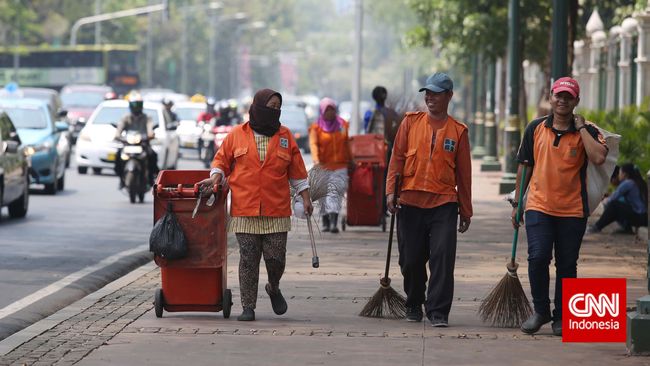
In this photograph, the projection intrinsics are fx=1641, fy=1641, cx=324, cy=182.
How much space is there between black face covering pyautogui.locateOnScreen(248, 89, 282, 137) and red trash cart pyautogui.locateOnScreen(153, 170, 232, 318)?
500 millimetres

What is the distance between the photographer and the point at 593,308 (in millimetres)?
8938

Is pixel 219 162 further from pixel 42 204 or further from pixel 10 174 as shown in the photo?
pixel 42 204

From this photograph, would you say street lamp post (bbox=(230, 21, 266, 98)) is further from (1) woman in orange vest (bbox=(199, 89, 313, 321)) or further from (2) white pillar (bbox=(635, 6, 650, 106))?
(1) woman in orange vest (bbox=(199, 89, 313, 321))

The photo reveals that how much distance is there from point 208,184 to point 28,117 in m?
18.2

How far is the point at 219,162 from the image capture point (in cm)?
1115

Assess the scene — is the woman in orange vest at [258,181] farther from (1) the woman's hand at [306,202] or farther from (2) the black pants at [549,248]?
(2) the black pants at [549,248]

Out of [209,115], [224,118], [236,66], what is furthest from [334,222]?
[236,66]

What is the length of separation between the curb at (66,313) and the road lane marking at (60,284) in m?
0.33

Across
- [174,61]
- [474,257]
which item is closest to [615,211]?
[474,257]

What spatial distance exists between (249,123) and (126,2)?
89352 mm

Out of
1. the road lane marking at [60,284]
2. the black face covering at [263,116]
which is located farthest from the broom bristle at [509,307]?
the road lane marking at [60,284]

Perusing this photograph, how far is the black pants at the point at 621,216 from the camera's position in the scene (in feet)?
63.0

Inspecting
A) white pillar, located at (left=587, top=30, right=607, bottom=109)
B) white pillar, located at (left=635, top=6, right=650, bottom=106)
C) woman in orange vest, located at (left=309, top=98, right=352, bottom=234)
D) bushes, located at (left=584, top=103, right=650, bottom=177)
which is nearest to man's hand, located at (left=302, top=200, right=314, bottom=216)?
woman in orange vest, located at (left=309, top=98, right=352, bottom=234)

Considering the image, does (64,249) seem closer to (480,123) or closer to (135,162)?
(135,162)
